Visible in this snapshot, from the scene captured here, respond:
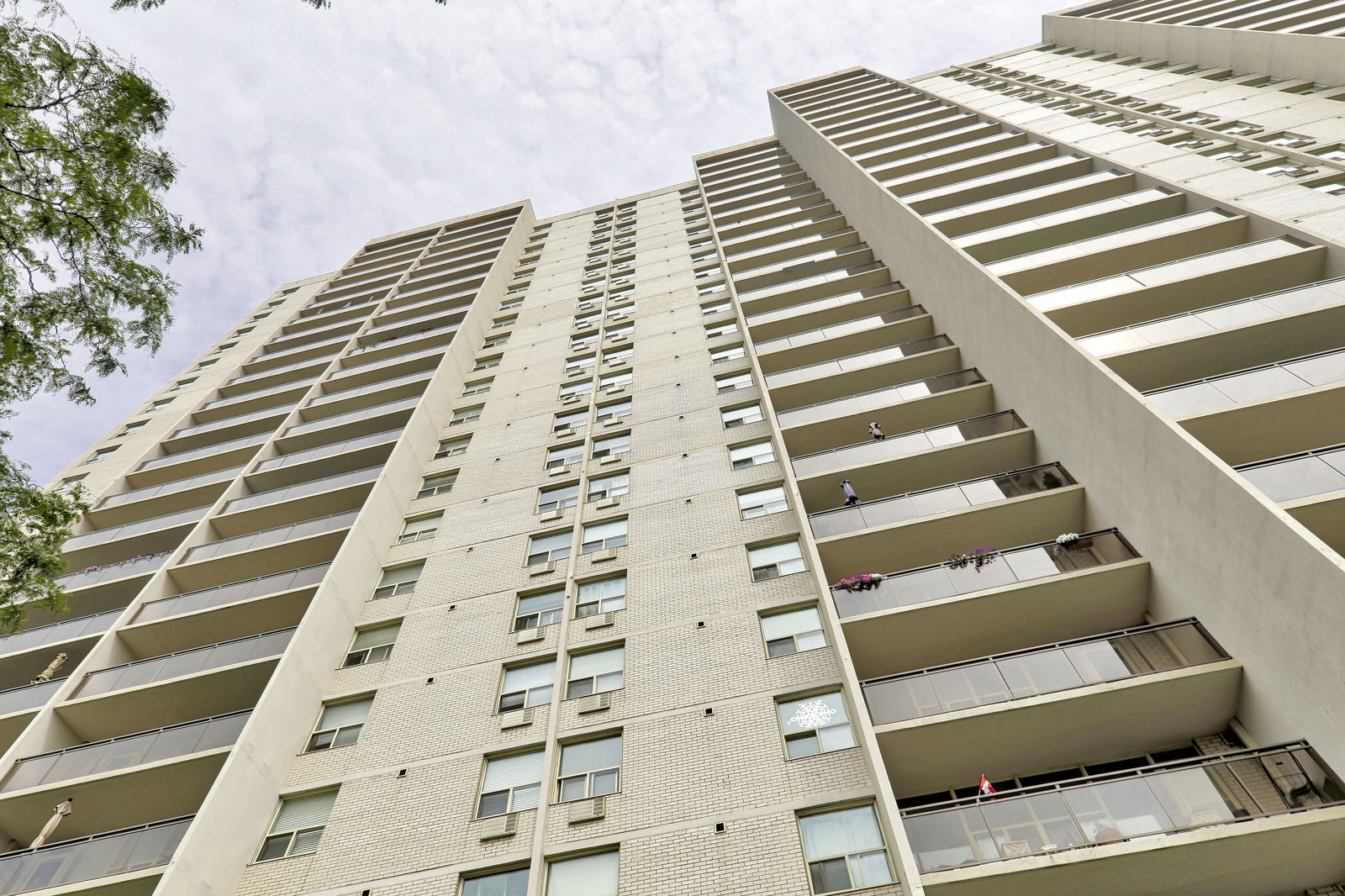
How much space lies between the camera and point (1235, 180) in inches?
779

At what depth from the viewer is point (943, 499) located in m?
15.7

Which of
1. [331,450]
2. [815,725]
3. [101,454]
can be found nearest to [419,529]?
[331,450]

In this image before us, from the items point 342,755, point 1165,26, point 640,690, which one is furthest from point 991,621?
point 1165,26

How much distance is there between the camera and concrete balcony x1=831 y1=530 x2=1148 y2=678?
13.1 metres

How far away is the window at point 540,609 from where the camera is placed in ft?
54.2

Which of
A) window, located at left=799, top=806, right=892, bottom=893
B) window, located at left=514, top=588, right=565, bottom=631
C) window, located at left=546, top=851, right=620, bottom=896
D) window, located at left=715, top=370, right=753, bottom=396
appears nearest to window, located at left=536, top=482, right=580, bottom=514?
window, located at left=514, top=588, right=565, bottom=631

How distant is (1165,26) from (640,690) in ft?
156

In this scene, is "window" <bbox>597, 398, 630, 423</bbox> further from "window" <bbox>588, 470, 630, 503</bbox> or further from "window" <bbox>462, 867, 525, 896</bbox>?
A: "window" <bbox>462, 867, 525, 896</bbox>

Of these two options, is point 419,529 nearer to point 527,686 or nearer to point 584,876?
point 527,686

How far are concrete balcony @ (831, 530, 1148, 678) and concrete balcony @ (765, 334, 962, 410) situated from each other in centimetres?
891

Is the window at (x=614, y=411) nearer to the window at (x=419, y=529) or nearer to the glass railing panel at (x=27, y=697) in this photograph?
the window at (x=419, y=529)

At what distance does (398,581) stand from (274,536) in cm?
531

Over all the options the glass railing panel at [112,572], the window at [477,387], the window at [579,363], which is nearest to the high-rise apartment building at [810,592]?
the glass railing panel at [112,572]

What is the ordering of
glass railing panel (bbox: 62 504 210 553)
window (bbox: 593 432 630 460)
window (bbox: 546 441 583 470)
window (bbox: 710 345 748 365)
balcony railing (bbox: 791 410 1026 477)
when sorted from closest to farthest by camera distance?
balcony railing (bbox: 791 410 1026 477) → window (bbox: 593 432 630 460) → window (bbox: 546 441 583 470) → glass railing panel (bbox: 62 504 210 553) → window (bbox: 710 345 748 365)
